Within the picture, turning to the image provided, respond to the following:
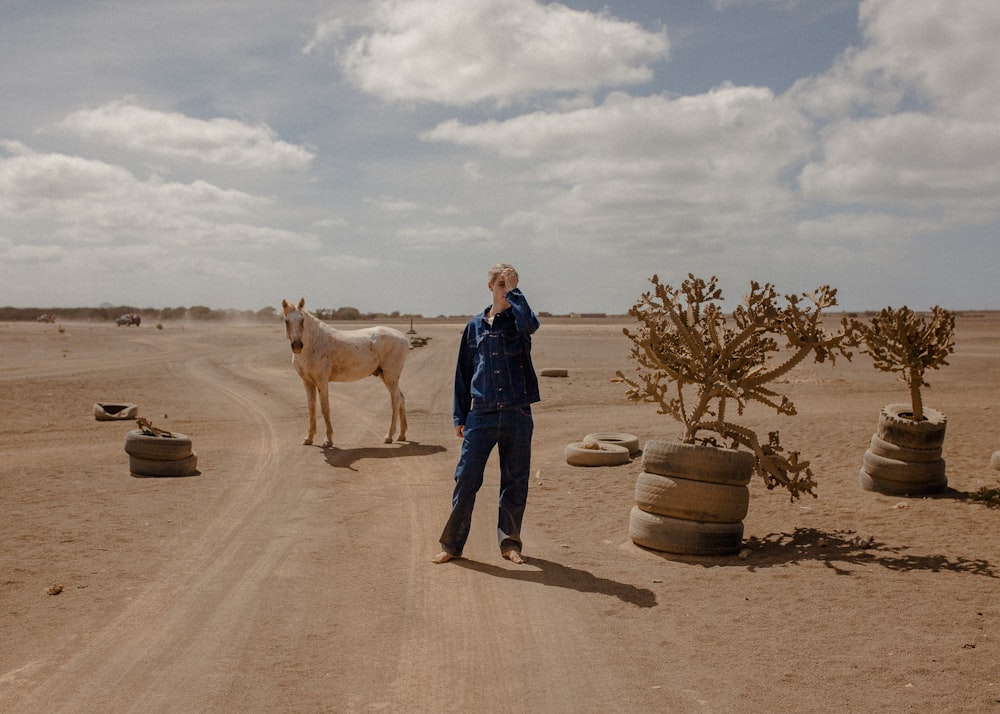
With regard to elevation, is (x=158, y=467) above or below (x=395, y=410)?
below

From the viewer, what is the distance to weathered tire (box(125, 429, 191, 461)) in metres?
11.7

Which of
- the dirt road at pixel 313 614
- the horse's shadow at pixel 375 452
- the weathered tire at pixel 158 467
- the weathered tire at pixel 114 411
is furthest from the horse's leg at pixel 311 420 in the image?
the weathered tire at pixel 114 411

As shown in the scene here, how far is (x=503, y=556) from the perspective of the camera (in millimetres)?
7590

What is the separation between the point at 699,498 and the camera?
7.61 meters

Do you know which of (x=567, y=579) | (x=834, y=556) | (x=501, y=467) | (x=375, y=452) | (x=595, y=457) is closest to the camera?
(x=567, y=579)

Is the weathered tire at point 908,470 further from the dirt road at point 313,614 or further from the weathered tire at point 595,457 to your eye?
the dirt road at point 313,614

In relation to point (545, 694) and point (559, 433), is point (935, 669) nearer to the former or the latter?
point (545, 694)

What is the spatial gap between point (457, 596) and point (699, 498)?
109 inches

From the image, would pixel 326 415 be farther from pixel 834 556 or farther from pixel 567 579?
pixel 834 556

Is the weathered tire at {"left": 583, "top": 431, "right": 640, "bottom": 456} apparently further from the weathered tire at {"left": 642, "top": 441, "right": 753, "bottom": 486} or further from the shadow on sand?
the weathered tire at {"left": 642, "top": 441, "right": 753, "bottom": 486}

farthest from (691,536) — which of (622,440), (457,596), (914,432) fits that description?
(622,440)

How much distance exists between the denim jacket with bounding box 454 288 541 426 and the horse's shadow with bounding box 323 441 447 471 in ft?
20.4

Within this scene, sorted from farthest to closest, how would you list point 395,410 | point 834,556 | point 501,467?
point 395,410 < point 834,556 < point 501,467

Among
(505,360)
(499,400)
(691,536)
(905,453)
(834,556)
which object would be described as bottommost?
(834,556)
